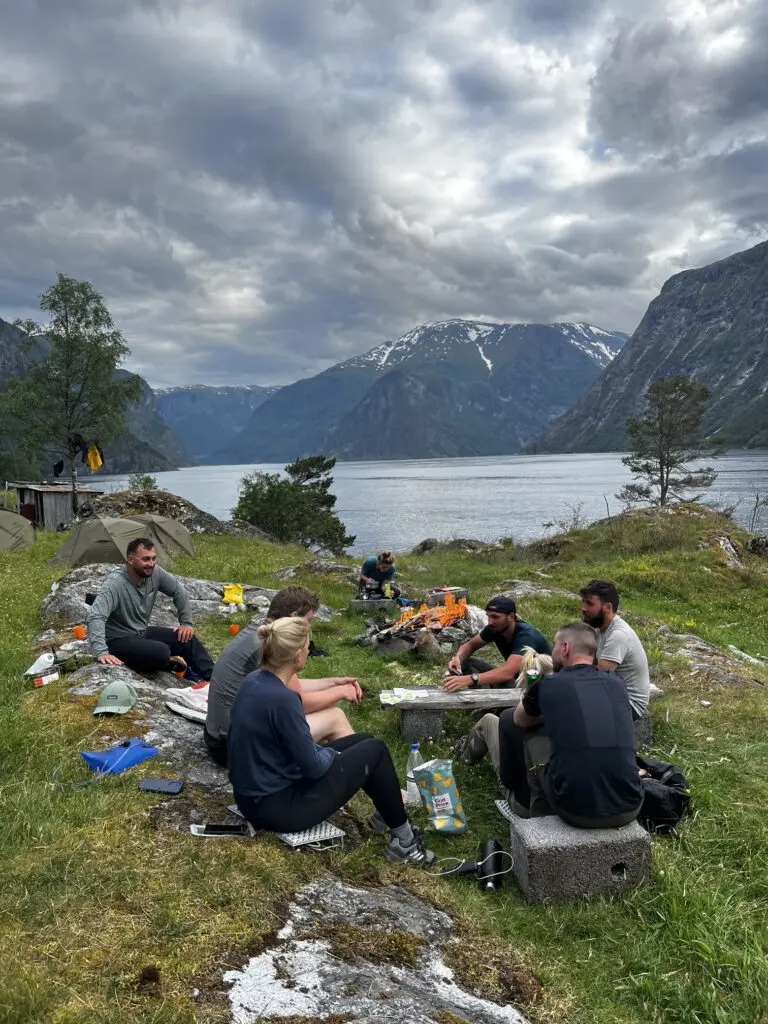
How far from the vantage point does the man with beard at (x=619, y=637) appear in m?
6.93

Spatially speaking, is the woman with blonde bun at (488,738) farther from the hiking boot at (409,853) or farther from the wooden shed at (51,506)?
the wooden shed at (51,506)

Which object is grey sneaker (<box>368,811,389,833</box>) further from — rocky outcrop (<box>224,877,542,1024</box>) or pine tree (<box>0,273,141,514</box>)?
pine tree (<box>0,273,141,514</box>)

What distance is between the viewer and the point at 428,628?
1152 centimetres

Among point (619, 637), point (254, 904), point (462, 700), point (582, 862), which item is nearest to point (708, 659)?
point (619, 637)

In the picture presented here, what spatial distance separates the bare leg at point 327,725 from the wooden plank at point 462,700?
67.6 inches

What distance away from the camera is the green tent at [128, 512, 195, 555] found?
22.6 meters

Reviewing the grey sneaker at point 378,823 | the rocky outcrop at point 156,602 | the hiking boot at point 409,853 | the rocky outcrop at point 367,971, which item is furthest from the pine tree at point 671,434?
the rocky outcrop at point 367,971

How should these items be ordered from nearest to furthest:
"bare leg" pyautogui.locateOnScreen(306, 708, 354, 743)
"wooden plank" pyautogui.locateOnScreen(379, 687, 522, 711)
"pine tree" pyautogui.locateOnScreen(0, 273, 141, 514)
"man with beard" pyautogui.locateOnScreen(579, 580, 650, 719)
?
"bare leg" pyautogui.locateOnScreen(306, 708, 354, 743)
"man with beard" pyautogui.locateOnScreen(579, 580, 650, 719)
"wooden plank" pyautogui.locateOnScreen(379, 687, 522, 711)
"pine tree" pyautogui.locateOnScreen(0, 273, 141, 514)

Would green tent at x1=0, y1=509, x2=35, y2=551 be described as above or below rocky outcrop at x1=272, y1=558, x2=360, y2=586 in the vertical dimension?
above

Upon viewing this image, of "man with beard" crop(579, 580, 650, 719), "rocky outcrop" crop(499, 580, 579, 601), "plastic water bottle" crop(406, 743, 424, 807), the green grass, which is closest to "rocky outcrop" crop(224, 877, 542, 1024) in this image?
Result: the green grass

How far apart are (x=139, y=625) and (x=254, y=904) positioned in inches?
225

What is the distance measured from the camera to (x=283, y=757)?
475 centimetres

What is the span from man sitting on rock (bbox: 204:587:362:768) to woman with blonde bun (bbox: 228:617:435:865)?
98 centimetres

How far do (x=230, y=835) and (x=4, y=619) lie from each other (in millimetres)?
9128
